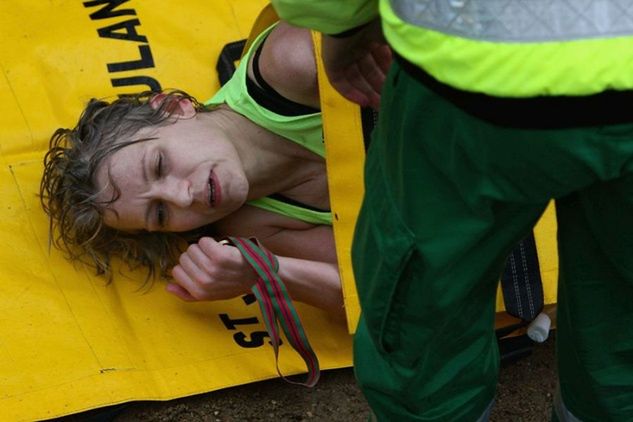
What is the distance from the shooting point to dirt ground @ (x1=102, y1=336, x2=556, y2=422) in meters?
1.93

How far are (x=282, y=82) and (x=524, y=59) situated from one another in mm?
1221

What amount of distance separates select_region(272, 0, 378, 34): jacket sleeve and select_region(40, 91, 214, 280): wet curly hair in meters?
0.98

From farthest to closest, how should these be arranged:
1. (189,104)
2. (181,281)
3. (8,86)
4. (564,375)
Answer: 1. (8,86)
2. (189,104)
3. (181,281)
4. (564,375)

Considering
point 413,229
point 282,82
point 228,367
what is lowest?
point 228,367

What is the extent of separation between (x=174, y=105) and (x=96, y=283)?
0.40 meters

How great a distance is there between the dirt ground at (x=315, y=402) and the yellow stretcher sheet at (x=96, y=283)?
4 cm

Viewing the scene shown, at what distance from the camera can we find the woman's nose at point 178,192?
6.55 ft

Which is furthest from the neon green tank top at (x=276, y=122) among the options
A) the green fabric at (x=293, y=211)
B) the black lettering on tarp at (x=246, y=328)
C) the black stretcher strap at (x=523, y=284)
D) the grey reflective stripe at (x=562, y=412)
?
the grey reflective stripe at (x=562, y=412)

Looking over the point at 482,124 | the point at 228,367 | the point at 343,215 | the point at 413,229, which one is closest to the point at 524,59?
the point at 482,124

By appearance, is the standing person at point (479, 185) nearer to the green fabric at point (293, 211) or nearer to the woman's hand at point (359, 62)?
the woman's hand at point (359, 62)

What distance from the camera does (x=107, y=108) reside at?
7.28 ft

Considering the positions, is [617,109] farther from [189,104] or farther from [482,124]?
[189,104]

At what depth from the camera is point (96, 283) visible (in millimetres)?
2113

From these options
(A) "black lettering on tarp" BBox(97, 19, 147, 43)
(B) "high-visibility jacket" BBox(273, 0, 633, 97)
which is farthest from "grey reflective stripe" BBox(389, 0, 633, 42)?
(A) "black lettering on tarp" BBox(97, 19, 147, 43)
